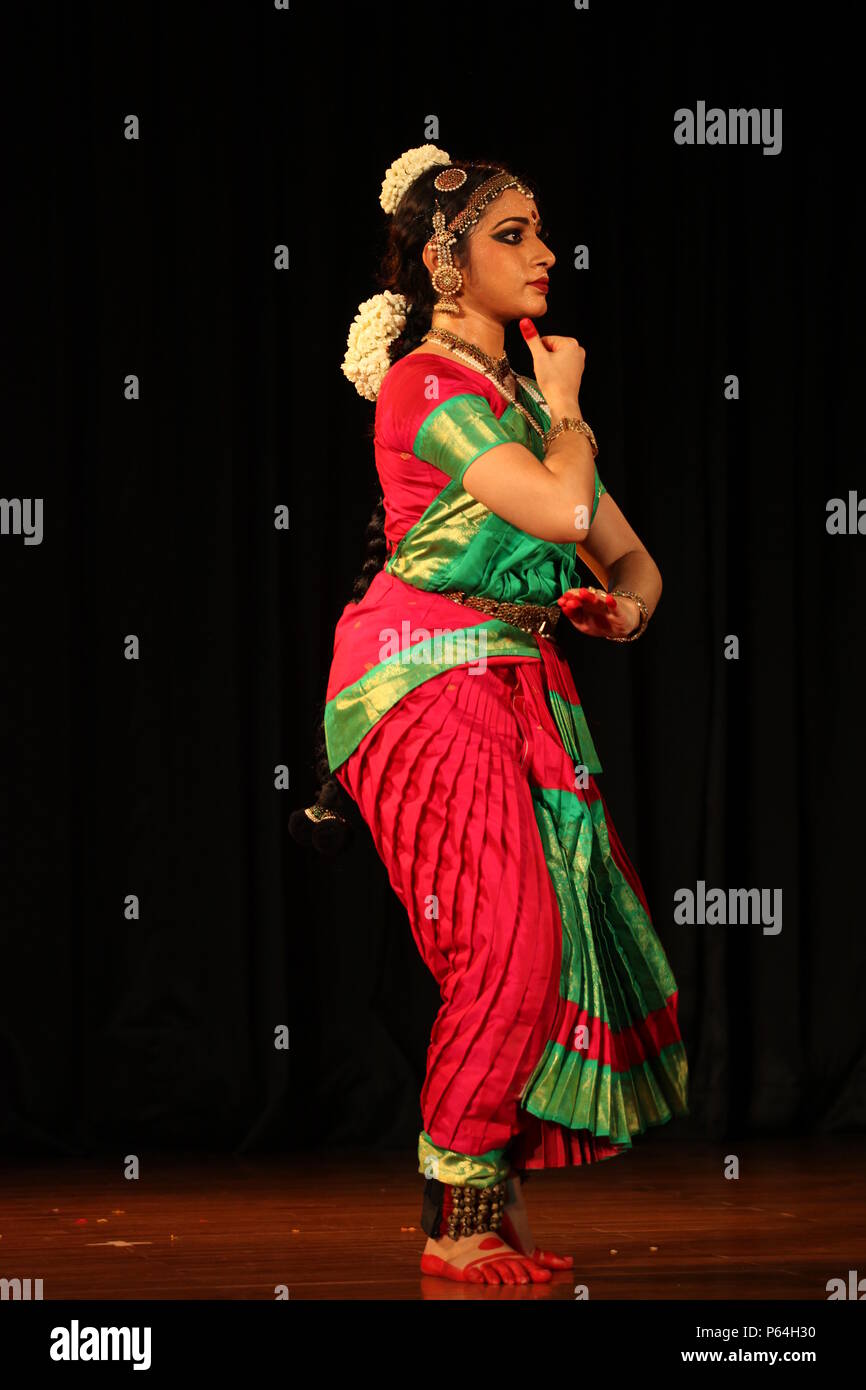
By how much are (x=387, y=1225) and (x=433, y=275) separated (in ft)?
4.81

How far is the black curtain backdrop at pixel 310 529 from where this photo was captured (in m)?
4.04

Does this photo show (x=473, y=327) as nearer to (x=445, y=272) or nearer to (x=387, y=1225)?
(x=445, y=272)

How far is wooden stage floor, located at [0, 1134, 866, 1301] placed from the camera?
2.50m

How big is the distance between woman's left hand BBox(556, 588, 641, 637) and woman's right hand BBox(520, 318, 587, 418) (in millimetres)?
252

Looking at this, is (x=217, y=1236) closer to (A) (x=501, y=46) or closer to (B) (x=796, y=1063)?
(B) (x=796, y=1063)

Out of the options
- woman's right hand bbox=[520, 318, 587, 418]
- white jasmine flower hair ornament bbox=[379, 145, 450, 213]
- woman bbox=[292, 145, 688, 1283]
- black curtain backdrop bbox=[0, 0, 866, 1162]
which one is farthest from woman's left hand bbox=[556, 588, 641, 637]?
black curtain backdrop bbox=[0, 0, 866, 1162]

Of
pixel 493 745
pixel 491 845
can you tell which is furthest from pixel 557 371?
pixel 491 845

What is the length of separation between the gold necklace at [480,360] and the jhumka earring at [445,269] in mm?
38

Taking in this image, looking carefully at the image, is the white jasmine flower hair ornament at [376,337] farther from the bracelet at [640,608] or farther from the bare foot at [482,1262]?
the bare foot at [482,1262]

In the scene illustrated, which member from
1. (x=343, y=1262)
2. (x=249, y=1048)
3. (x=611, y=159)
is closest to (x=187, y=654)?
(x=249, y=1048)

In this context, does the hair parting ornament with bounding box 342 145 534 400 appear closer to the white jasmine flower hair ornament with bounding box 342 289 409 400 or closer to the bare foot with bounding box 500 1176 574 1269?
the white jasmine flower hair ornament with bounding box 342 289 409 400

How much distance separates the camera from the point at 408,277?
278cm

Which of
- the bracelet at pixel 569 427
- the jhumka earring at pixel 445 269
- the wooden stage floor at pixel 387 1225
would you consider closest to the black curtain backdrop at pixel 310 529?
the wooden stage floor at pixel 387 1225

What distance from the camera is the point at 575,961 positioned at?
2506 mm
